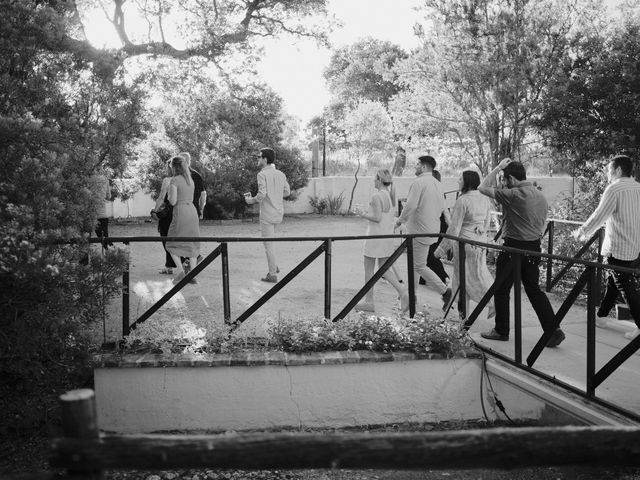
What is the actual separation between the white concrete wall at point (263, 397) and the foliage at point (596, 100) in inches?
278

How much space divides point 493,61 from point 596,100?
6.83 feet

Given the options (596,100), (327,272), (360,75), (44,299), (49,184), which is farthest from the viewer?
(360,75)

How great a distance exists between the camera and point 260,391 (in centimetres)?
483

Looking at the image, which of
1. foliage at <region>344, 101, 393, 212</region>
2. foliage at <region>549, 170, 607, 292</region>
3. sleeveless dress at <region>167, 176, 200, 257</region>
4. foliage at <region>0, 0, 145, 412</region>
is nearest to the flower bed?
foliage at <region>0, 0, 145, 412</region>

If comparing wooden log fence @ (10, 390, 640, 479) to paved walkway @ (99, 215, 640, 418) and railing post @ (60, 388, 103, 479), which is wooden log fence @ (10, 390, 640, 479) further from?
paved walkway @ (99, 215, 640, 418)

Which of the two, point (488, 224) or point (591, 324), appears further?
point (488, 224)

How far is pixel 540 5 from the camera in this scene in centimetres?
1164

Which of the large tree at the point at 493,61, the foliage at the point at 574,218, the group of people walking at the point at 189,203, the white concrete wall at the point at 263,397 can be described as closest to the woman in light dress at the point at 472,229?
the white concrete wall at the point at 263,397

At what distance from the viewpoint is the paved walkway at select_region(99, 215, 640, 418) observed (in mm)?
5051

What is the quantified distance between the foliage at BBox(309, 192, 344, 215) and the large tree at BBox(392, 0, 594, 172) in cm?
1004

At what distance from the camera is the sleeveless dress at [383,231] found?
6.74m

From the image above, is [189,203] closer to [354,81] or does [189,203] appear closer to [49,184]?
[49,184]

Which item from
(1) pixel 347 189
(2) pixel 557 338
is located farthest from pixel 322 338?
(1) pixel 347 189

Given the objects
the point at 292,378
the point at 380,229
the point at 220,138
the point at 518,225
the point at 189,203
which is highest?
the point at 220,138
